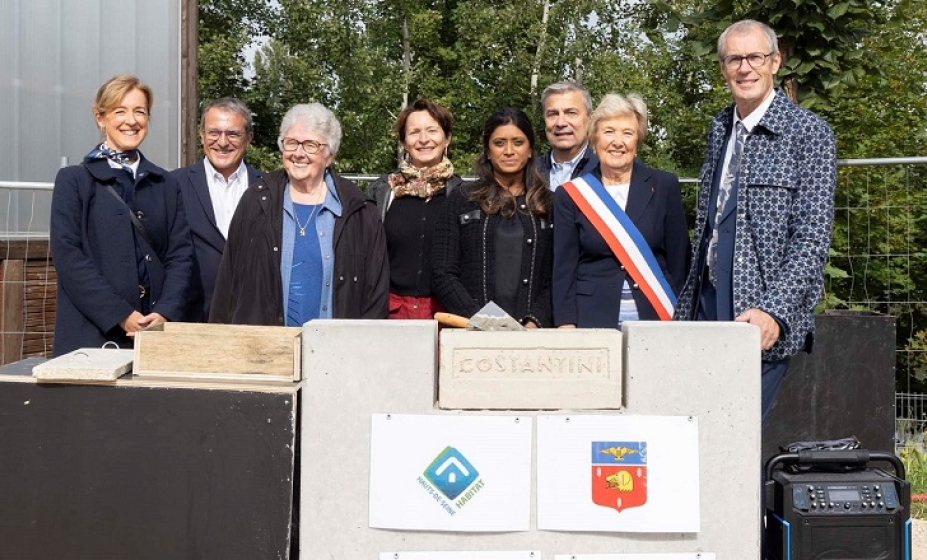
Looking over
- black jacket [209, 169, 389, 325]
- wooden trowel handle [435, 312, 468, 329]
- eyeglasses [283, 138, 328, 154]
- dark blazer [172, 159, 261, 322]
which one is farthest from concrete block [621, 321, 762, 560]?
dark blazer [172, 159, 261, 322]

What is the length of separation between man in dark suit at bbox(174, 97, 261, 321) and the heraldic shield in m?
2.50

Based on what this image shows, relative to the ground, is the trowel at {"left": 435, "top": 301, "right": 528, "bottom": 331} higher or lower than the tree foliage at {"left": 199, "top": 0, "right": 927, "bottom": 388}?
lower

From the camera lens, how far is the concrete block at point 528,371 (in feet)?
11.5

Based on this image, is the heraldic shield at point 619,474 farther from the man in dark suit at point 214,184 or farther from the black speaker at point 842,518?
the man in dark suit at point 214,184

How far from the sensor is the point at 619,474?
11.5ft

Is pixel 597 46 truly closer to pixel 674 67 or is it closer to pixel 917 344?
pixel 674 67

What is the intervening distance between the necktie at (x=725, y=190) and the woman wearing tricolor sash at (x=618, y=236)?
47 centimetres

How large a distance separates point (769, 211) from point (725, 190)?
0.27 m

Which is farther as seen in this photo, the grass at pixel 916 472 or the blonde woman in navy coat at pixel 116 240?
the grass at pixel 916 472

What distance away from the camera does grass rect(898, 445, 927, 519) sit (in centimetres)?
628

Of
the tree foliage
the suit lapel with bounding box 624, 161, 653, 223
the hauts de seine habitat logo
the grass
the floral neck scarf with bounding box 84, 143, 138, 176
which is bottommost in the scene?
the grass

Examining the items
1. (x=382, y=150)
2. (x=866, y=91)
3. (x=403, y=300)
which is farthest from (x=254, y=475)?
(x=382, y=150)

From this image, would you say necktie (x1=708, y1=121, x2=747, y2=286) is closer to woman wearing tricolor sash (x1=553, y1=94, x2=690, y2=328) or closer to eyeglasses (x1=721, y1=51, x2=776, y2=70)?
eyeglasses (x1=721, y1=51, x2=776, y2=70)

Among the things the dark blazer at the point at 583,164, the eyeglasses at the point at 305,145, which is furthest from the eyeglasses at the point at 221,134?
the dark blazer at the point at 583,164
